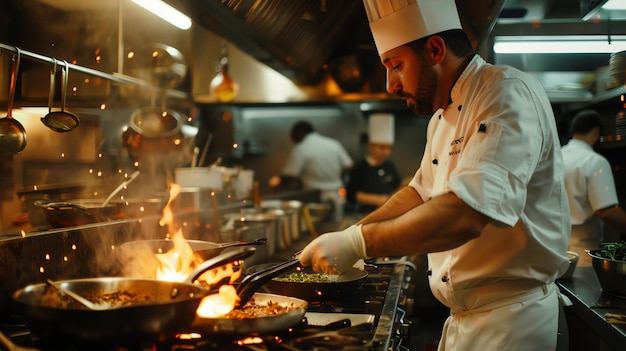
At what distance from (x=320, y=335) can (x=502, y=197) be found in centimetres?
64

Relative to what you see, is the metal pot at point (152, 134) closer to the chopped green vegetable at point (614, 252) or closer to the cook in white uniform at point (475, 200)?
the cook in white uniform at point (475, 200)

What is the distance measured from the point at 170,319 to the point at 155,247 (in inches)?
32.8

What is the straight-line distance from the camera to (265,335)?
153 centimetres

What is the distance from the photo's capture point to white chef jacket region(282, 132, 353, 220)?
7.44 meters

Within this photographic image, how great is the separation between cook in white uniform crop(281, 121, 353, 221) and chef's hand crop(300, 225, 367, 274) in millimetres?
5675

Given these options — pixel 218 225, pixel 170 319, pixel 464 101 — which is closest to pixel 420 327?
pixel 218 225

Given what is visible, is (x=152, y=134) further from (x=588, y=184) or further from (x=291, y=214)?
(x=588, y=184)

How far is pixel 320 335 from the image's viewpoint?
154 cm

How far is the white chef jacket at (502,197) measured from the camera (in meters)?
1.59

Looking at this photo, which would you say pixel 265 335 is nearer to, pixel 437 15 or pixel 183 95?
pixel 437 15

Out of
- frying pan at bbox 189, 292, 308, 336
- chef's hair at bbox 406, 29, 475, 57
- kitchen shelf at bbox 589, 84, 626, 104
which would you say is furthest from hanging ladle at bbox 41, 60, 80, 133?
kitchen shelf at bbox 589, 84, 626, 104

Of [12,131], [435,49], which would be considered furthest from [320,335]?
[12,131]

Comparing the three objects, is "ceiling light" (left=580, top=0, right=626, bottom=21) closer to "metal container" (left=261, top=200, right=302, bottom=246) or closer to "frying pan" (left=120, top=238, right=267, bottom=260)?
"frying pan" (left=120, top=238, right=267, bottom=260)

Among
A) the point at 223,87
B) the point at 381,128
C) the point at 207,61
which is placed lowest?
A: the point at 381,128
